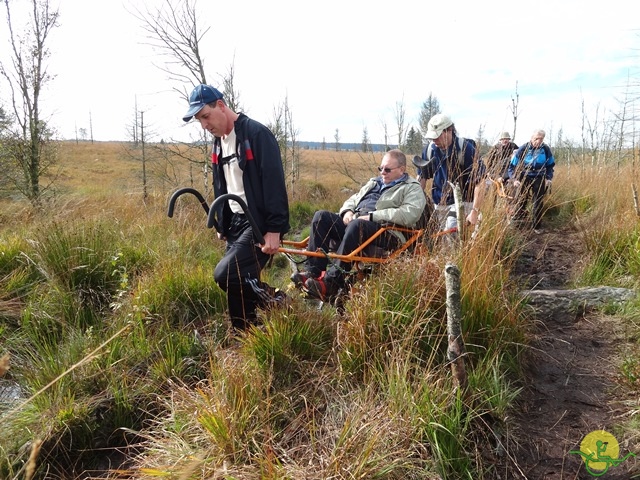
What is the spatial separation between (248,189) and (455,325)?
1.83 metres

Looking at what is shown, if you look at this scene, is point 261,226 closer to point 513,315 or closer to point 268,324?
point 268,324

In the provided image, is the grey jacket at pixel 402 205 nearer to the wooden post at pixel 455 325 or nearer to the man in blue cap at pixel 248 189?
the man in blue cap at pixel 248 189

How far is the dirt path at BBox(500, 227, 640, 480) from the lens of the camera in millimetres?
1855

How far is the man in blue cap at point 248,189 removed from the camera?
293 cm

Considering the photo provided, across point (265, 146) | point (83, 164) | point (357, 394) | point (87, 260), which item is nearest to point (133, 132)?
point (87, 260)

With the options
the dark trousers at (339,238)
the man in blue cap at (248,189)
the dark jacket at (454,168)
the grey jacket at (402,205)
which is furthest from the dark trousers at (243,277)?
the dark jacket at (454,168)

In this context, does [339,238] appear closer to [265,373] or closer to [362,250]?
[362,250]

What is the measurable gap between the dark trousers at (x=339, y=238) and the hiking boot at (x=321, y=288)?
46 mm

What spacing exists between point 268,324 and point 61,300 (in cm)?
222

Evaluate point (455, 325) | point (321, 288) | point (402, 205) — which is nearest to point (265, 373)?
point (321, 288)

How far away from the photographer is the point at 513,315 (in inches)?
101

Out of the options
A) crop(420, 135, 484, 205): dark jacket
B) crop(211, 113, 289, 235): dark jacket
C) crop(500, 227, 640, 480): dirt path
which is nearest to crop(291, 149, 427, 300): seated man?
crop(420, 135, 484, 205): dark jacket

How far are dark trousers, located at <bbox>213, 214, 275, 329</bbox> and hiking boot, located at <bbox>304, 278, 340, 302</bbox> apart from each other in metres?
0.30

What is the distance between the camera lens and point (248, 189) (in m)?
3.04
